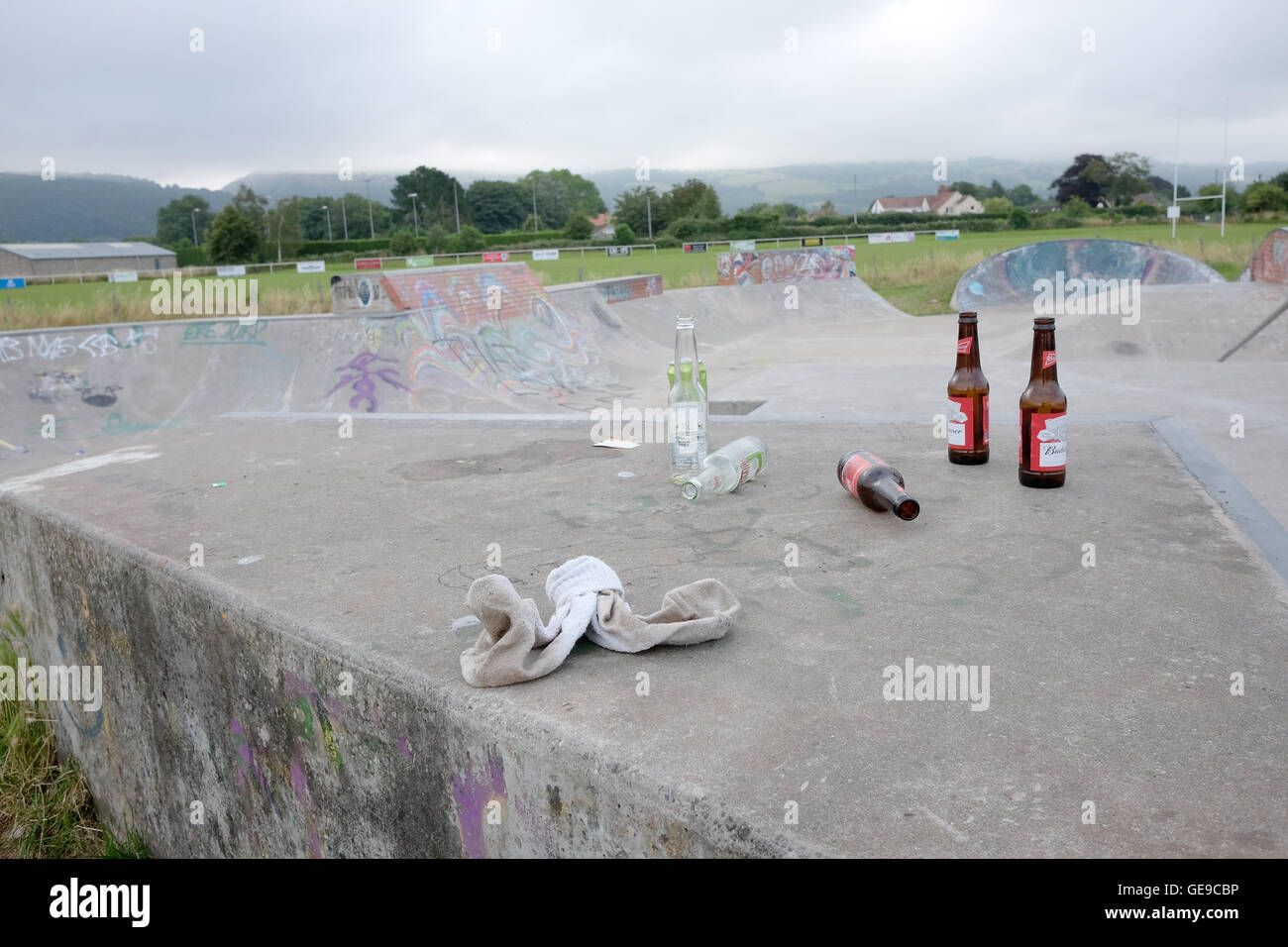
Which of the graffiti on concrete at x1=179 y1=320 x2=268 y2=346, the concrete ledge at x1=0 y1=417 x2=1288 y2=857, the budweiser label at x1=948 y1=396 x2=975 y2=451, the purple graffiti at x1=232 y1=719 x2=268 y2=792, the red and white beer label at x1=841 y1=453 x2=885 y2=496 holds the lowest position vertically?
the purple graffiti at x1=232 y1=719 x2=268 y2=792

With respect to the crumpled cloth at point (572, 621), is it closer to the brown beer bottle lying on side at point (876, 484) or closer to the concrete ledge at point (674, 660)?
the concrete ledge at point (674, 660)

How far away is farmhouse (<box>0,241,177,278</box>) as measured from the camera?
7088cm

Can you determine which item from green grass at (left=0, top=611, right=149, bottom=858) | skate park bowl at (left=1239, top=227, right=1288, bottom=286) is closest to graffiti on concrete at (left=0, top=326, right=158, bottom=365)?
green grass at (left=0, top=611, right=149, bottom=858)

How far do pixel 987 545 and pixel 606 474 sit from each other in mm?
1586

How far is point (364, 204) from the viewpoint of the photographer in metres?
126

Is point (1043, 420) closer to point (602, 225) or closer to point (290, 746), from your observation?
point (290, 746)

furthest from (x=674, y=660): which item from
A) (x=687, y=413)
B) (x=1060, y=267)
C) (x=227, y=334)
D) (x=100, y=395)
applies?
(x=1060, y=267)

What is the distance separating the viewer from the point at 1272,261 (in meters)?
18.5

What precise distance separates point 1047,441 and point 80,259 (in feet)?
293

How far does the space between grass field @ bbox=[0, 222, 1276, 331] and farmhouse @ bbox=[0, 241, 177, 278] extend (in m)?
31.8

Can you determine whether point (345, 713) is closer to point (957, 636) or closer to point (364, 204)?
point (957, 636)

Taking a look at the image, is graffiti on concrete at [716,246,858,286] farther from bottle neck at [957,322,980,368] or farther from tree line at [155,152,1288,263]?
tree line at [155,152,1288,263]

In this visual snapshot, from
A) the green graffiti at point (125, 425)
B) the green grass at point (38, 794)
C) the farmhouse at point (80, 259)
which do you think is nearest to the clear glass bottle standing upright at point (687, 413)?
the green grass at point (38, 794)
